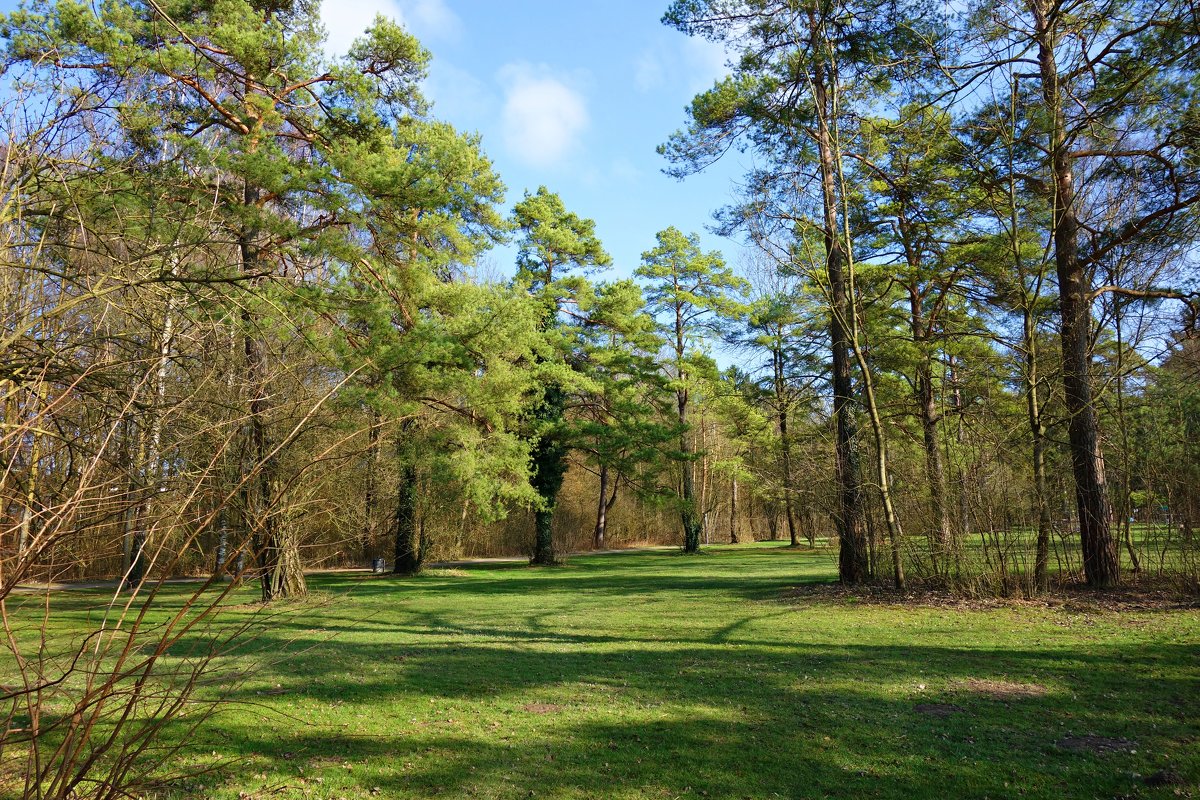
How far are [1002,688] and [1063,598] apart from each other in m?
4.87

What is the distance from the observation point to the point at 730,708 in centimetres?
529

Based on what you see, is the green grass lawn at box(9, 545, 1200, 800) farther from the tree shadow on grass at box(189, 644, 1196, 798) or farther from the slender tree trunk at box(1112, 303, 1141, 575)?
the slender tree trunk at box(1112, 303, 1141, 575)

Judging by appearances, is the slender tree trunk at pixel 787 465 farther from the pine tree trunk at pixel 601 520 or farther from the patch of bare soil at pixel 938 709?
the pine tree trunk at pixel 601 520

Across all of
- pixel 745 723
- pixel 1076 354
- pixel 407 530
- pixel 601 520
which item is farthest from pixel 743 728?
pixel 601 520

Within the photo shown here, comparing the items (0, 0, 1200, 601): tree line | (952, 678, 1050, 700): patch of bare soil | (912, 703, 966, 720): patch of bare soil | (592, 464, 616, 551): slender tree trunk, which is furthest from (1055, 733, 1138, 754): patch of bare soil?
(592, 464, 616, 551): slender tree trunk

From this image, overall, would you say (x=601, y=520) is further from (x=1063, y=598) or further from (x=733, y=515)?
(x=1063, y=598)

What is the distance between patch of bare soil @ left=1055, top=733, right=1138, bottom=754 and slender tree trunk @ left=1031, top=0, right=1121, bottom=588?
6.38 meters

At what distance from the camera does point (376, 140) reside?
473 inches

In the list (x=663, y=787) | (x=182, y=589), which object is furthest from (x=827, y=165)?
(x=182, y=589)

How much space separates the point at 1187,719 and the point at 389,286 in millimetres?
11195

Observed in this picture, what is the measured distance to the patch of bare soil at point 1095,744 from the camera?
4.23 meters

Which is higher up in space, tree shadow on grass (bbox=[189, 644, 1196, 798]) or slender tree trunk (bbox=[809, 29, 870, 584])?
slender tree trunk (bbox=[809, 29, 870, 584])

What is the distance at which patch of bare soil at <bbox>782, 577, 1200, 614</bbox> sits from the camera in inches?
346

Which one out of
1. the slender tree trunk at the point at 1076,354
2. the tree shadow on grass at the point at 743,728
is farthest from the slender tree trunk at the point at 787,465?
the tree shadow on grass at the point at 743,728
